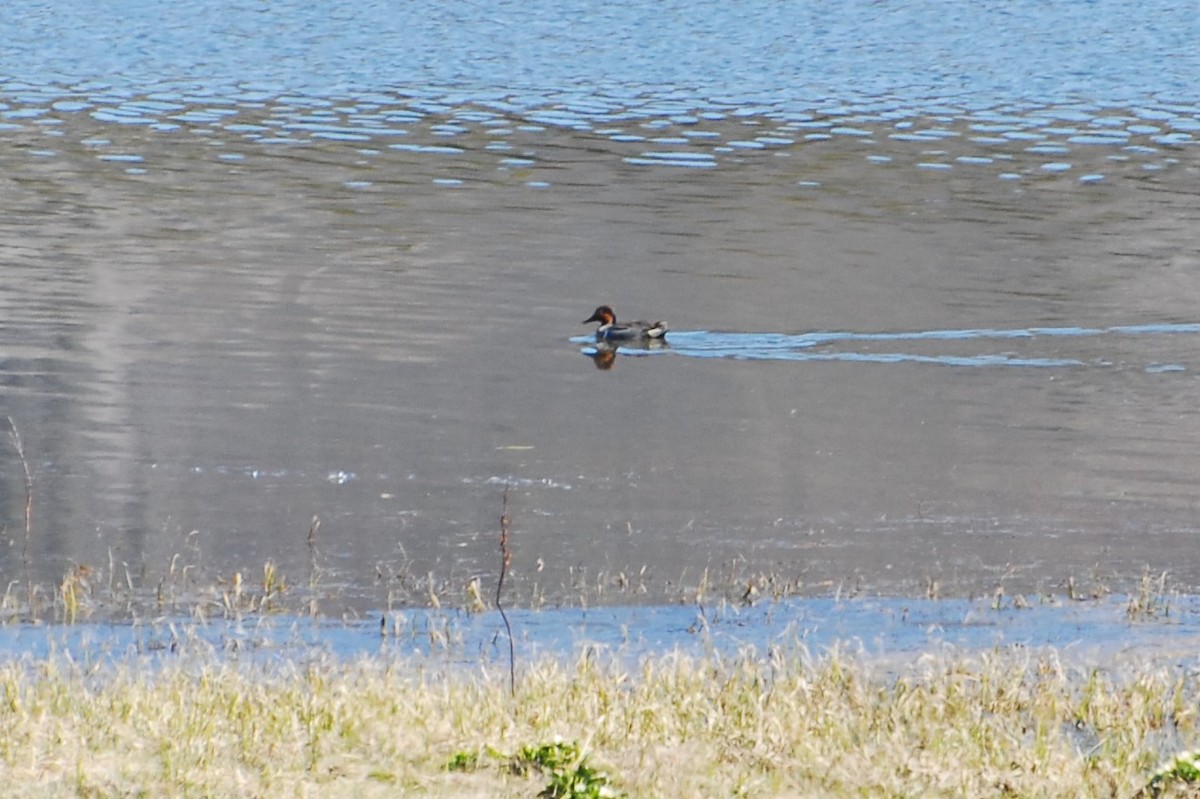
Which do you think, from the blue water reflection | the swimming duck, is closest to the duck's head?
the swimming duck

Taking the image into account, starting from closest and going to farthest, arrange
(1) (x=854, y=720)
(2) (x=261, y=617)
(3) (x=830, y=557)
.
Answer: (1) (x=854, y=720) → (2) (x=261, y=617) → (3) (x=830, y=557)

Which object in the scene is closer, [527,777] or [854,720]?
[527,777]

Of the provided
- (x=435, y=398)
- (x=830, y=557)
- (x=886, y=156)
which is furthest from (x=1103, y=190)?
(x=830, y=557)

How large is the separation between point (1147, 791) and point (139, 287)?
15604mm

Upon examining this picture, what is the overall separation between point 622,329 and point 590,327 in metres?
1.56

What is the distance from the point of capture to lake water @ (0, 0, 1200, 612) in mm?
11820

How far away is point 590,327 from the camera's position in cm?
1928

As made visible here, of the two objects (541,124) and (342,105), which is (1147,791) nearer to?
(541,124)

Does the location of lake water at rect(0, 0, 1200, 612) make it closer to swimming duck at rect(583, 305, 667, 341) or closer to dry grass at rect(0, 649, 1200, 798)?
swimming duck at rect(583, 305, 667, 341)

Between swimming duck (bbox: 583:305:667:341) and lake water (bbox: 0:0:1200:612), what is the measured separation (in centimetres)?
23

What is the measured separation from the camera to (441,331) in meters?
18.5

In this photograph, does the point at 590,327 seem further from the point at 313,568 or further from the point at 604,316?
the point at 313,568

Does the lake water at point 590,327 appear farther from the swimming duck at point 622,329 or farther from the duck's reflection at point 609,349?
the swimming duck at point 622,329

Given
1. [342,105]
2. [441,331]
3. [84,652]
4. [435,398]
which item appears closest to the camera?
[84,652]
